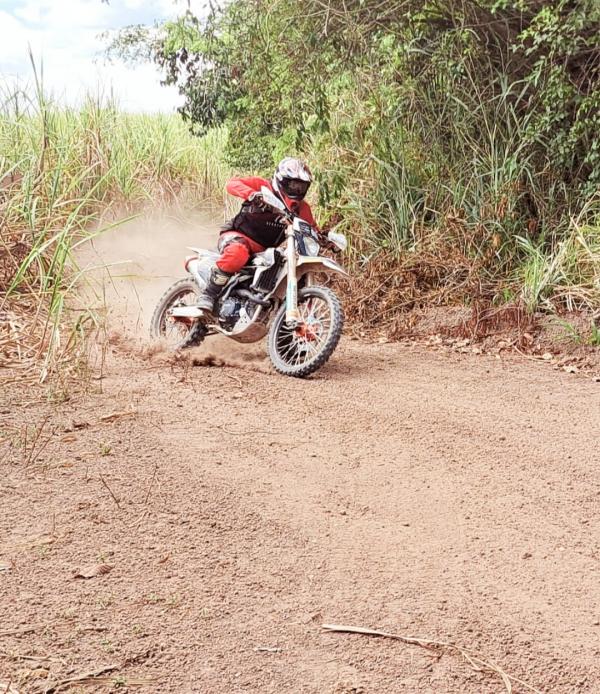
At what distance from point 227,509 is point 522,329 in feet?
15.8

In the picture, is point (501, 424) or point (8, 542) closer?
point (8, 542)

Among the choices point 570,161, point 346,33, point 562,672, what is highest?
point 346,33

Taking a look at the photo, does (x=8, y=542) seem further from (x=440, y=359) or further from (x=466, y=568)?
(x=440, y=359)

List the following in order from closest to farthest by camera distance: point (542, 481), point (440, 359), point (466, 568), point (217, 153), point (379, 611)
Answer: point (379, 611), point (466, 568), point (542, 481), point (440, 359), point (217, 153)

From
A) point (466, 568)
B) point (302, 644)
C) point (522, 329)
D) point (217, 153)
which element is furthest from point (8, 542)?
point (217, 153)

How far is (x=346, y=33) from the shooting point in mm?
8773

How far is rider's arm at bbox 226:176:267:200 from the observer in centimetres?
681

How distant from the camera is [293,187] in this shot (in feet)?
22.7

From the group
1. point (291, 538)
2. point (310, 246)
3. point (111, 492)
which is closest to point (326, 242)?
point (310, 246)

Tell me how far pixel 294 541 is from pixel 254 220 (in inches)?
156

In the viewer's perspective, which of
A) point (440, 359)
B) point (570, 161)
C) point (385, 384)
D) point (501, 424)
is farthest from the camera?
point (570, 161)

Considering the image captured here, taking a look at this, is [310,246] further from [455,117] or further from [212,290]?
[455,117]

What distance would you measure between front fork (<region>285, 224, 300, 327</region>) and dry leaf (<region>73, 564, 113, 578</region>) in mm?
3530

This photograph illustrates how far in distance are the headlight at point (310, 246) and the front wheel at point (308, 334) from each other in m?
0.28
